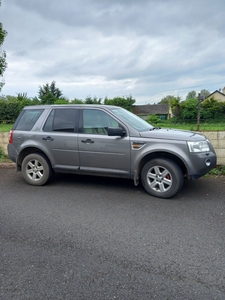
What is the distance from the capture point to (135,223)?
11.1 ft

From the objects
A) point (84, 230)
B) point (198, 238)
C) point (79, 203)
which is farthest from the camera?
point (79, 203)

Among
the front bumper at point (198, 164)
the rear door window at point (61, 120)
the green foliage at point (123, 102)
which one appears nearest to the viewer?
the front bumper at point (198, 164)

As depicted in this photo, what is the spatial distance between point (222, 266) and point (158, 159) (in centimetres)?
221

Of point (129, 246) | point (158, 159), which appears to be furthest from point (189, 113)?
point (129, 246)

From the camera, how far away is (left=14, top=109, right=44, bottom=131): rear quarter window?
5.27 m

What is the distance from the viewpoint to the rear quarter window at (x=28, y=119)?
5.27 metres

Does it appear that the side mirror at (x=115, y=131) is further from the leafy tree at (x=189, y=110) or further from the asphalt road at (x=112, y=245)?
the leafy tree at (x=189, y=110)

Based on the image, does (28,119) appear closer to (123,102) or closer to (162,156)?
(162,156)

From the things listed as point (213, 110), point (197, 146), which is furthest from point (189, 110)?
point (197, 146)

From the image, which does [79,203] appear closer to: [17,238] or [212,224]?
[17,238]

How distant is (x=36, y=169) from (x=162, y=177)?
276cm

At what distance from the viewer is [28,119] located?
536cm

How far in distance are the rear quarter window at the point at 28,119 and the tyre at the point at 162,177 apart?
2.69m

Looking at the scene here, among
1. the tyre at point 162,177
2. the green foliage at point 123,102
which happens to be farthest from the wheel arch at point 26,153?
the green foliage at point 123,102
